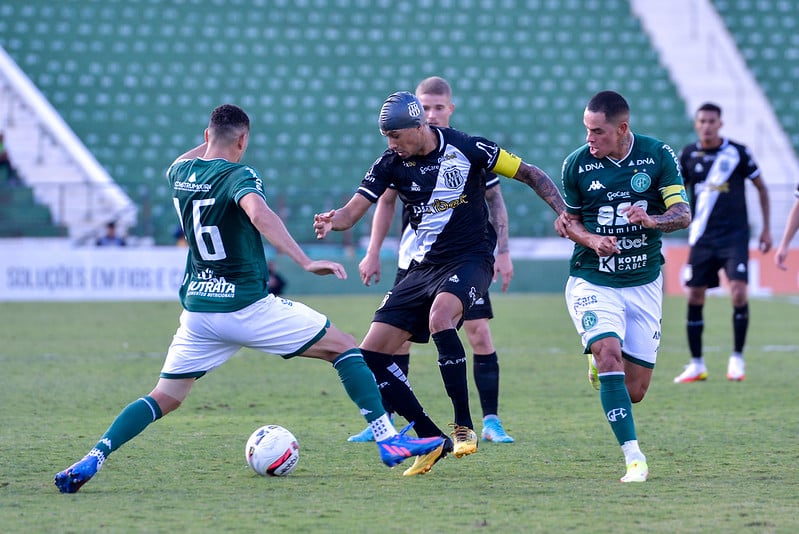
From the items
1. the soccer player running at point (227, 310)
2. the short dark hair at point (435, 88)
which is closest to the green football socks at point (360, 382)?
the soccer player running at point (227, 310)

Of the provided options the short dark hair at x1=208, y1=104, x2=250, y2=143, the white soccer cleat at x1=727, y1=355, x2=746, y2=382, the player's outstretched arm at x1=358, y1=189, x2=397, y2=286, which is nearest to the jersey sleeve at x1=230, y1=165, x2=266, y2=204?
the short dark hair at x1=208, y1=104, x2=250, y2=143

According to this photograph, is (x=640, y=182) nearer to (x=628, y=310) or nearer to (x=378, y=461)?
(x=628, y=310)

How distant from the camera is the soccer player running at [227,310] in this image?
5758mm

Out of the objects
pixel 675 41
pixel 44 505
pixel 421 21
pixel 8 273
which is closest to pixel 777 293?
pixel 675 41

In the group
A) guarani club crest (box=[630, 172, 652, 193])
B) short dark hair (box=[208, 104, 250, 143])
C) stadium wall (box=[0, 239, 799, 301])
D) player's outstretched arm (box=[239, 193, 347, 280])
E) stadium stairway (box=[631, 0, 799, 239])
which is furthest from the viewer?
stadium stairway (box=[631, 0, 799, 239])

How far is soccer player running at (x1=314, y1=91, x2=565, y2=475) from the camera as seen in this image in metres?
6.43

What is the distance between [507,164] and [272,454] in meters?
2.00

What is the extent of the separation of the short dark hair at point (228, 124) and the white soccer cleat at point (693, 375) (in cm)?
589

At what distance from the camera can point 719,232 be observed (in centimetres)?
1084

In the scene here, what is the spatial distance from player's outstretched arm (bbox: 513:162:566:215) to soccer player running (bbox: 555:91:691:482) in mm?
66

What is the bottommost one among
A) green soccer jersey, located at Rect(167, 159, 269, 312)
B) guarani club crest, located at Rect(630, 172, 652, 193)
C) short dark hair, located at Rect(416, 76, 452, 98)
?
green soccer jersey, located at Rect(167, 159, 269, 312)

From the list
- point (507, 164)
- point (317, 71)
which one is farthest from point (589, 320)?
point (317, 71)

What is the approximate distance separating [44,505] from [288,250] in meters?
1.55

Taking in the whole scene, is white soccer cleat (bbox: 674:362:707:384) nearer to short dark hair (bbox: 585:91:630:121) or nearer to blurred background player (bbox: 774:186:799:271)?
blurred background player (bbox: 774:186:799:271)
